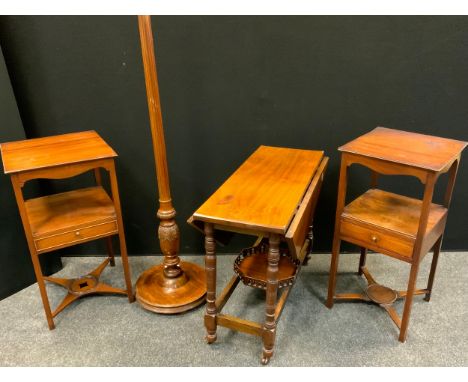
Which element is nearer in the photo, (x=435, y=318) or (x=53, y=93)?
(x=435, y=318)

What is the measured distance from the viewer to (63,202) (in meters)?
2.16

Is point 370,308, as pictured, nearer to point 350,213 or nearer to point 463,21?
point 350,213

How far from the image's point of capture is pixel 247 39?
222cm

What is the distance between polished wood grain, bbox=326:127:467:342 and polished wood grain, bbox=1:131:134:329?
1.17 meters

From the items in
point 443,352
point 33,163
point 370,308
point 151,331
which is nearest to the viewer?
point 33,163

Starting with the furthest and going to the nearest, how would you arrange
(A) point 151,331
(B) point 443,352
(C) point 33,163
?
(A) point 151,331
(B) point 443,352
(C) point 33,163

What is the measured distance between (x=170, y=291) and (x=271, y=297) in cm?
76

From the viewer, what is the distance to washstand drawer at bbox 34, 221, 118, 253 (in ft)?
6.24

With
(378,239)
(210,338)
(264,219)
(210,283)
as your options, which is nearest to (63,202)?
(210,283)

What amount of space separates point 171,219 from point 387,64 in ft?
4.99

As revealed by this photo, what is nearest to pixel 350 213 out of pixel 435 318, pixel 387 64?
pixel 435 318

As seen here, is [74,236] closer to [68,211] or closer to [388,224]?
[68,211]

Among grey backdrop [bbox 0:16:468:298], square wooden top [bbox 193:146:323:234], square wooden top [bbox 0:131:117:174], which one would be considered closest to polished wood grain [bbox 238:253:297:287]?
square wooden top [bbox 193:146:323:234]

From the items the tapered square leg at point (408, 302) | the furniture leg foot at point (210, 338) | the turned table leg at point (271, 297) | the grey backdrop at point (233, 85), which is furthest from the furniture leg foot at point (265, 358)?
the grey backdrop at point (233, 85)
